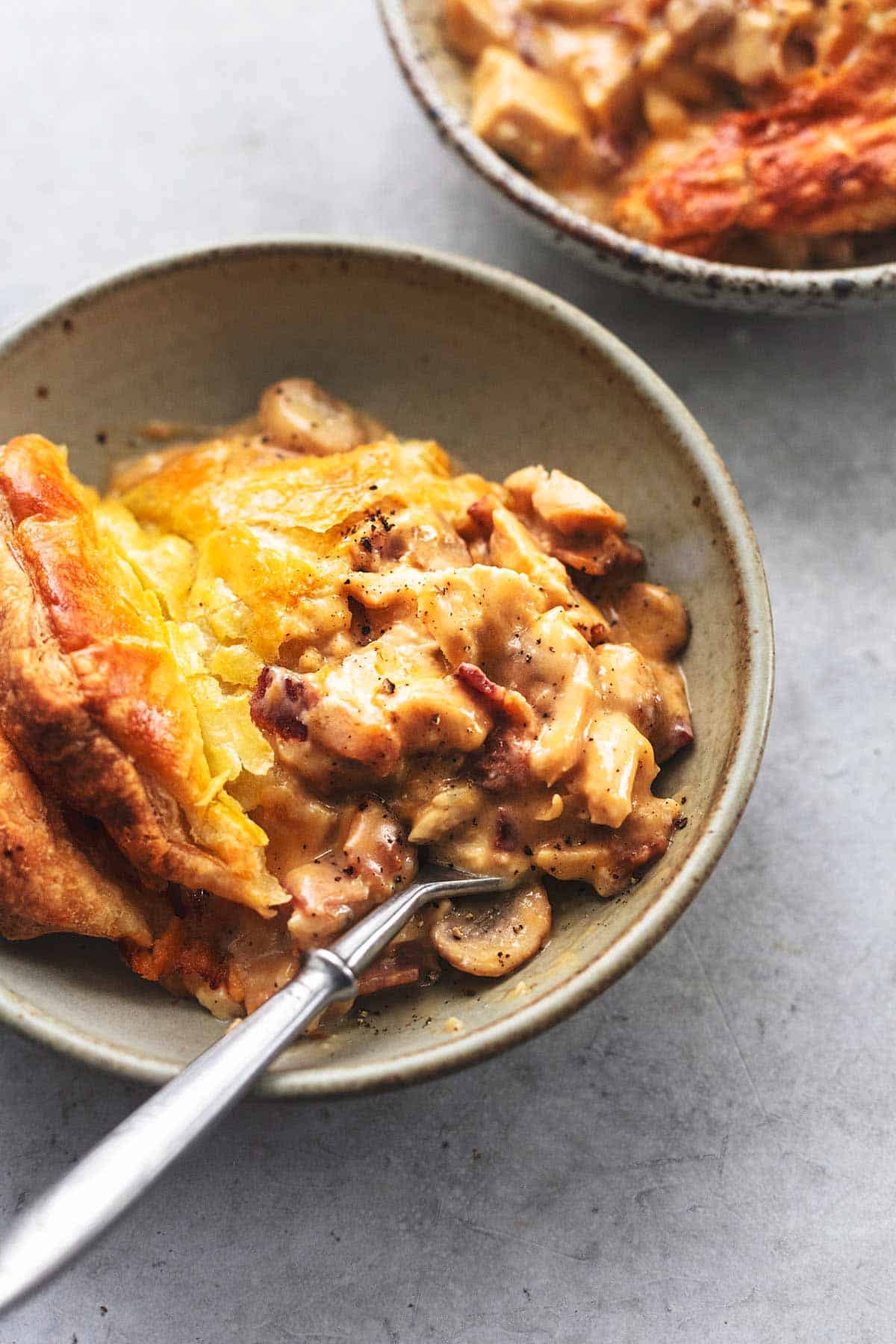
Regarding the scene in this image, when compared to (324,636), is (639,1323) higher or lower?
lower

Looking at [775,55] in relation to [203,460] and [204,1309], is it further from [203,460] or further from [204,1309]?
[204,1309]

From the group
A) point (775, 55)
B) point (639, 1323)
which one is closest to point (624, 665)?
point (639, 1323)

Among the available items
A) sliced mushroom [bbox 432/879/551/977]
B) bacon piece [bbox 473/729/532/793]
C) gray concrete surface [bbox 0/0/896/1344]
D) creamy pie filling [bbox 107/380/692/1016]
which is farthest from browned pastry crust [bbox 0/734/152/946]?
bacon piece [bbox 473/729/532/793]

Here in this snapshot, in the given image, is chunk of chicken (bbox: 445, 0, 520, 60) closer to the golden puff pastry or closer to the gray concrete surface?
the gray concrete surface

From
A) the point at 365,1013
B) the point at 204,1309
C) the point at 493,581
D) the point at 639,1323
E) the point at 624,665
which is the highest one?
the point at 493,581

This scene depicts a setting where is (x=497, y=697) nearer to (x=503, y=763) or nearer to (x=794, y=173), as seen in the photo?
(x=503, y=763)

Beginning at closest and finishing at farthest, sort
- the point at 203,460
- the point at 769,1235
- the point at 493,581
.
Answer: the point at 493,581 < the point at 769,1235 < the point at 203,460
